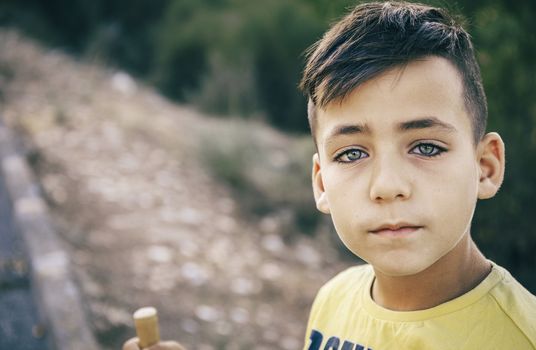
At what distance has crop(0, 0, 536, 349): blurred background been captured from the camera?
362cm

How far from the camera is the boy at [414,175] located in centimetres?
129

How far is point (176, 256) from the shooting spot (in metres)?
4.31

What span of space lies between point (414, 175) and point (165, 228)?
3621 millimetres

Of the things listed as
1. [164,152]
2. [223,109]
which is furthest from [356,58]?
[223,109]

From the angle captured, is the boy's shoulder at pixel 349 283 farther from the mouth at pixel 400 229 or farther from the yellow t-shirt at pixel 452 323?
the mouth at pixel 400 229

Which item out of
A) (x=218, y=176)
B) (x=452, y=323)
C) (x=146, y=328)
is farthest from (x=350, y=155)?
(x=218, y=176)

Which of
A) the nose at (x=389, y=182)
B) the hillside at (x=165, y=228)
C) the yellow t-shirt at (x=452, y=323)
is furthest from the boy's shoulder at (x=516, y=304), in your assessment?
the hillside at (x=165, y=228)

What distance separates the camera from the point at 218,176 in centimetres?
590

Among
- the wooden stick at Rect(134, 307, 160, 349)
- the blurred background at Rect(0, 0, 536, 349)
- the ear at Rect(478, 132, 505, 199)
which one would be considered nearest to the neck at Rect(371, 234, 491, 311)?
the ear at Rect(478, 132, 505, 199)

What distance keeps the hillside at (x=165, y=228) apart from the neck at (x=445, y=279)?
2.18 metres

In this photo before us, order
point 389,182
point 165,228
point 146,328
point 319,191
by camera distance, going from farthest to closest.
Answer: point 165,228
point 146,328
point 319,191
point 389,182

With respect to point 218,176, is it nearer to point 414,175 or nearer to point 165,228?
point 165,228

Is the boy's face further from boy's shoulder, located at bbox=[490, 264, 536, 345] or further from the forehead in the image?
boy's shoulder, located at bbox=[490, 264, 536, 345]

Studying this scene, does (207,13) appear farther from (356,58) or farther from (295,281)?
(356,58)
